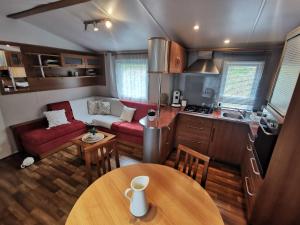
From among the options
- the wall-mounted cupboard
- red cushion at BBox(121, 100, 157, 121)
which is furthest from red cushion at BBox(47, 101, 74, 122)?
the wall-mounted cupboard

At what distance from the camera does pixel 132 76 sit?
389 centimetres

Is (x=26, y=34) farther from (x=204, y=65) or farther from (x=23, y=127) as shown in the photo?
(x=204, y=65)

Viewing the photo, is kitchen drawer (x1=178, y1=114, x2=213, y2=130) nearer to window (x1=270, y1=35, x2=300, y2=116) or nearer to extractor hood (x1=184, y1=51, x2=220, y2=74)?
extractor hood (x1=184, y1=51, x2=220, y2=74)

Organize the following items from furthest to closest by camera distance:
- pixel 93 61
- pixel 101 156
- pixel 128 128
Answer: pixel 93 61 → pixel 128 128 → pixel 101 156

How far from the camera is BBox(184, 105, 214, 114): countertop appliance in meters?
2.90

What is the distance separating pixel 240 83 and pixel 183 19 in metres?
1.77

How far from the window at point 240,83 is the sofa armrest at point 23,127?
3.98 m

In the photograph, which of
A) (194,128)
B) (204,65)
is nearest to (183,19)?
(204,65)

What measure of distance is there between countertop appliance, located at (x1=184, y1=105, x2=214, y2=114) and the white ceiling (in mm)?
1240

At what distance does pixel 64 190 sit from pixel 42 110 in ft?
6.77

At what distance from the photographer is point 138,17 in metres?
2.10

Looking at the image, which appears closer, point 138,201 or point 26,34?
point 138,201

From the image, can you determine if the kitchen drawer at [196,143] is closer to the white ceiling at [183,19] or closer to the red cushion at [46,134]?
the white ceiling at [183,19]

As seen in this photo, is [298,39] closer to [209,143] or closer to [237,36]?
[237,36]
